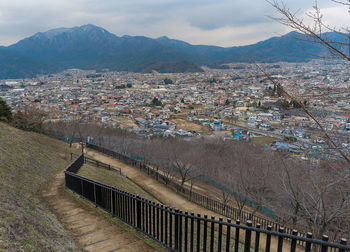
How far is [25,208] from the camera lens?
5.76 meters

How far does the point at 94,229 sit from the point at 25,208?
5.49 feet

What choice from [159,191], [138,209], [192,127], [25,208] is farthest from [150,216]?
[192,127]

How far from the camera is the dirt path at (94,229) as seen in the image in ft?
16.5

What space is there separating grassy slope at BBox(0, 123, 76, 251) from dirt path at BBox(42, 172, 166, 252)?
277 millimetres

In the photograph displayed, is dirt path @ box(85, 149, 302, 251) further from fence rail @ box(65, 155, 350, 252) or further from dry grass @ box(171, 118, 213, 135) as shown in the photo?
dry grass @ box(171, 118, 213, 135)

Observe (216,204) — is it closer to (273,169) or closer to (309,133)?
(273,169)

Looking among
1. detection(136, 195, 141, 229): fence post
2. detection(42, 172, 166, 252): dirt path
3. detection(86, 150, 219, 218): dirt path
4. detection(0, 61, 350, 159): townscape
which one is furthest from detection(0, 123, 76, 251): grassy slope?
detection(86, 150, 219, 218): dirt path

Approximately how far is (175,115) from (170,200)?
55.1 metres

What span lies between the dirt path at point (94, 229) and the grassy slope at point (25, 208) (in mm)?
277

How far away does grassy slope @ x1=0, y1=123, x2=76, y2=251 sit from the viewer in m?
4.20

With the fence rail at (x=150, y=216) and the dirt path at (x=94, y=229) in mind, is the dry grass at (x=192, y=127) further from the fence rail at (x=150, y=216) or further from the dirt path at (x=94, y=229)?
the dirt path at (x=94, y=229)

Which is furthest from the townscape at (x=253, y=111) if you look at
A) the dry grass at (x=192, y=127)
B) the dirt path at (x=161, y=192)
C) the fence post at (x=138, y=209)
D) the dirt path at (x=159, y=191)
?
the dirt path at (x=159, y=191)

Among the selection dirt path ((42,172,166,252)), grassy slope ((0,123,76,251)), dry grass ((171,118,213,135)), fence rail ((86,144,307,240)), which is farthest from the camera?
dry grass ((171,118,213,135))

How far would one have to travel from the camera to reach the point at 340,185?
7965 millimetres
